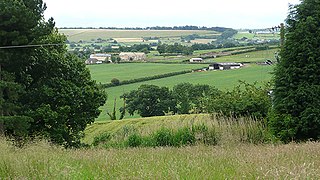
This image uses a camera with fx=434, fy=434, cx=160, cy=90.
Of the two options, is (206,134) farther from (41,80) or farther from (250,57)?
(250,57)

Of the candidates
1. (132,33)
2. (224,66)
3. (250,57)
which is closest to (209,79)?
(224,66)

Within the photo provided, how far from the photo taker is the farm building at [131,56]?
210 feet

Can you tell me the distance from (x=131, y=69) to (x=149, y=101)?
805 centimetres

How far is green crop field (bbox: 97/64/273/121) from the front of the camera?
56219mm

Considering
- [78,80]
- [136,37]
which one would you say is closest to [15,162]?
[78,80]

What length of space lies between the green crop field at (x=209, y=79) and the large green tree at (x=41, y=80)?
2397 cm

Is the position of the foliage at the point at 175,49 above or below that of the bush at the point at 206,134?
above

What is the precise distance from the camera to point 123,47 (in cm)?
6612

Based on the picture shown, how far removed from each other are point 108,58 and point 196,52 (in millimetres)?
13171

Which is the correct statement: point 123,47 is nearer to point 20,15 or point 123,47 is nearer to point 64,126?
point 64,126

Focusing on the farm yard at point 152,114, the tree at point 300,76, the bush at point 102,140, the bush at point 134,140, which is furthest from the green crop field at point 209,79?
the tree at point 300,76

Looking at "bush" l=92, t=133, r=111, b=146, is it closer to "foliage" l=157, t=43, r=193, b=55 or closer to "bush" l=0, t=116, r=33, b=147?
"bush" l=0, t=116, r=33, b=147

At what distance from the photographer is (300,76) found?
52.7 feet

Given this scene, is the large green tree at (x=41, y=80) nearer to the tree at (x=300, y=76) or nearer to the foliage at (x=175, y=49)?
the tree at (x=300, y=76)
